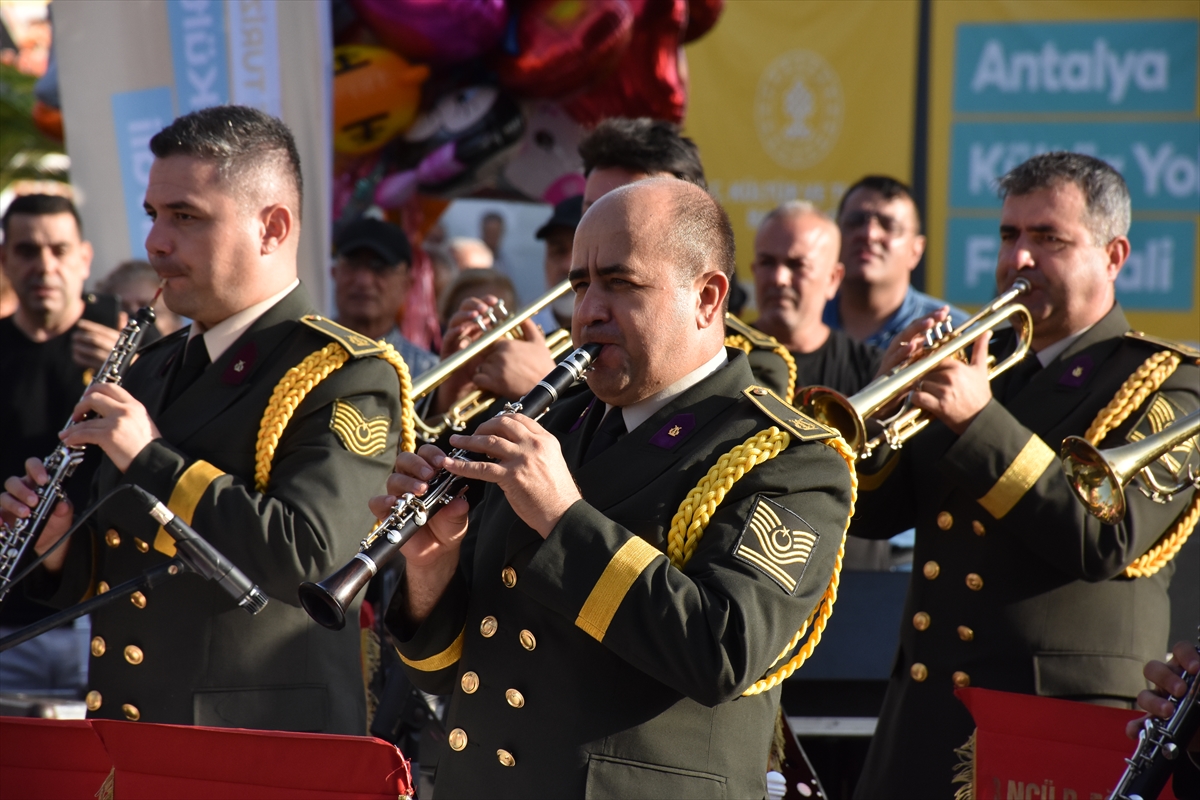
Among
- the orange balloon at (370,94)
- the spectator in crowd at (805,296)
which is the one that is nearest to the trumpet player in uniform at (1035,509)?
the spectator in crowd at (805,296)

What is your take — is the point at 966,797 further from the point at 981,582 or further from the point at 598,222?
the point at 598,222

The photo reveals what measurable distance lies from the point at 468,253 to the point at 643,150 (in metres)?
7.16

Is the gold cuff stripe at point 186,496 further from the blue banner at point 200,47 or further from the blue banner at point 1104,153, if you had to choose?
the blue banner at point 1104,153

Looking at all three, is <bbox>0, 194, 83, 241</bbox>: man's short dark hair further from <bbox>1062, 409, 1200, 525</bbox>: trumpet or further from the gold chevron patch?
<bbox>1062, 409, 1200, 525</bbox>: trumpet

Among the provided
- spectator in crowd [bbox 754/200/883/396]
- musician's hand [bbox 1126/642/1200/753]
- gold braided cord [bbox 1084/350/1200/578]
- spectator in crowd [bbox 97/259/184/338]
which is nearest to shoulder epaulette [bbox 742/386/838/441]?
musician's hand [bbox 1126/642/1200/753]

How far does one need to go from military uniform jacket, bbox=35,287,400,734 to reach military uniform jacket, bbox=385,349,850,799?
631 millimetres

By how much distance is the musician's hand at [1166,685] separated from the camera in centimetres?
288

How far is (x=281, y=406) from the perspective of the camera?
11.2ft

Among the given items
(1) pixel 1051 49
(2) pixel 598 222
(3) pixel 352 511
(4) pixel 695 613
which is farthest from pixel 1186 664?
(1) pixel 1051 49

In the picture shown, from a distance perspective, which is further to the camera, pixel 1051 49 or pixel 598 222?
pixel 1051 49

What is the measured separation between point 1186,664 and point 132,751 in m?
2.20

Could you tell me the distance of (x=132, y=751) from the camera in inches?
107

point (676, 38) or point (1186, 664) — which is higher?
point (676, 38)

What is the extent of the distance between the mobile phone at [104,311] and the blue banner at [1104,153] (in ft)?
18.2
